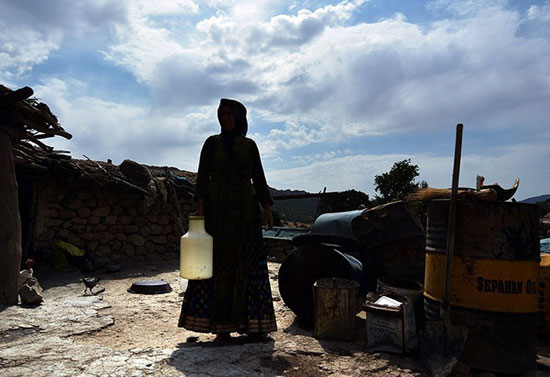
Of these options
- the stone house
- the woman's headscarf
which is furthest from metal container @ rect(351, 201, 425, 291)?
the stone house

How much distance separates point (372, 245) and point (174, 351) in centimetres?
242

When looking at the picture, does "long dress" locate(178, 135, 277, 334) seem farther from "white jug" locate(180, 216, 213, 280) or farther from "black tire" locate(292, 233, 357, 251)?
"black tire" locate(292, 233, 357, 251)

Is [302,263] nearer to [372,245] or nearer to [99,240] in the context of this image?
[372,245]

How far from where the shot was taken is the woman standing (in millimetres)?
3242

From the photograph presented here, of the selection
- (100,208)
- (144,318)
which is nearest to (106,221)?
(100,208)

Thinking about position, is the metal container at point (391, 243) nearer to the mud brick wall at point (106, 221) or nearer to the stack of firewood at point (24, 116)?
the stack of firewood at point (24, 116)

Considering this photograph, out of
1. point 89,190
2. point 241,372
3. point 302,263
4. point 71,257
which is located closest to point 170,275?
point 71,257

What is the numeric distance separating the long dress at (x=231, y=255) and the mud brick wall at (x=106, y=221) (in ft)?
19.6

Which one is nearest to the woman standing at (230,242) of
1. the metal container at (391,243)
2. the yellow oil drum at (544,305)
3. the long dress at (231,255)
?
the long dress at (231,255)

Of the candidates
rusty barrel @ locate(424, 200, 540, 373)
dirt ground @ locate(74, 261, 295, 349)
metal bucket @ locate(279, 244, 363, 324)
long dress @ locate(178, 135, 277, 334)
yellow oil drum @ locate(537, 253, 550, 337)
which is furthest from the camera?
metal bucket @ locate(279, 244, 363, 324)

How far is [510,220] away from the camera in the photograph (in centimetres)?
284

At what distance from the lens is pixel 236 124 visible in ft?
11.3

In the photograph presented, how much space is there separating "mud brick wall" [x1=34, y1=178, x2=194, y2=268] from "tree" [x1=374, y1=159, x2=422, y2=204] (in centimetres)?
668

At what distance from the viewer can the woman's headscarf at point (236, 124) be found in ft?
11.1
